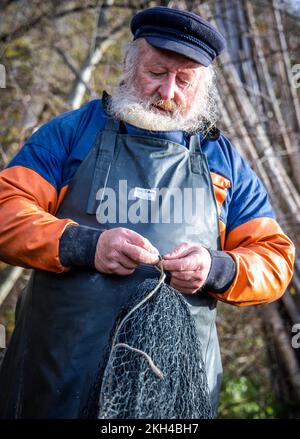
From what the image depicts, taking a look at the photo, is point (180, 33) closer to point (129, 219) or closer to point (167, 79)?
point (167, 79)

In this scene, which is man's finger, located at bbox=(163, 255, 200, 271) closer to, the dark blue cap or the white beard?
the white beard

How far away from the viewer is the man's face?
281cm

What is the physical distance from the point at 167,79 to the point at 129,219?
1.90 feet

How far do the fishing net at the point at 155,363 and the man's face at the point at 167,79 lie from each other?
2.55ft

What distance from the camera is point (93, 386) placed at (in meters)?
2.35

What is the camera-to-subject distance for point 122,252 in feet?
7.93

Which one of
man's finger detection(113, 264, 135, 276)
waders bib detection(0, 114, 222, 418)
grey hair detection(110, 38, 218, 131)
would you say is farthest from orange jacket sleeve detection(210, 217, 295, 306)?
grey hair detection(110, 38, 218, 131)

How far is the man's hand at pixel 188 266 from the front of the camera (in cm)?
241

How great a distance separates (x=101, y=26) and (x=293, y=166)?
7.07 ft

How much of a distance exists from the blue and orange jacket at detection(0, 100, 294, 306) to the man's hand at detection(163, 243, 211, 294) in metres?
0.17

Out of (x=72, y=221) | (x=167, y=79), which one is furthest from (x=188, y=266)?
(x=167, y=79)
